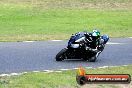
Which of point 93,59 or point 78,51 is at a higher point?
point 78,51

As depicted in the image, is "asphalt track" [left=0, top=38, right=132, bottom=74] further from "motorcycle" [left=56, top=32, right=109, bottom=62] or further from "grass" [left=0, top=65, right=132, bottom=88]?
"grass" [left=0, top=65, right=132, bottom=88]

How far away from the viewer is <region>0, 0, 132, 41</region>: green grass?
2545 cm

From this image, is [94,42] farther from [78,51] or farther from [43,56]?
[43,56]

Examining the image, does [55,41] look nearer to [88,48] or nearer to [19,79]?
[88,48]

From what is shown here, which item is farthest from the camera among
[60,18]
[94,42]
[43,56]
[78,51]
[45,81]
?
[60,18]

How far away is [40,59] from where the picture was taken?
16.2m

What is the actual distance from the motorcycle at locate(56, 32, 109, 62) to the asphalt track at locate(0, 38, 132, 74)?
6.5 inches

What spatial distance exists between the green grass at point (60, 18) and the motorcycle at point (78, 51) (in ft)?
19.2

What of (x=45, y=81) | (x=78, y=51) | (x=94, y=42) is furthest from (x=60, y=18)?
(x=45, y=81)

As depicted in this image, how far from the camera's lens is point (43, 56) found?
16.8 m

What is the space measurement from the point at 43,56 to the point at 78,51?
4.69 feet

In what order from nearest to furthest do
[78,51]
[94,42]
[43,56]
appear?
[94,42]
[78,51]
[43,56]

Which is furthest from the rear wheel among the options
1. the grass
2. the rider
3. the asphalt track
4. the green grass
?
the green grass

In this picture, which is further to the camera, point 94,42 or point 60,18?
point 60,18
